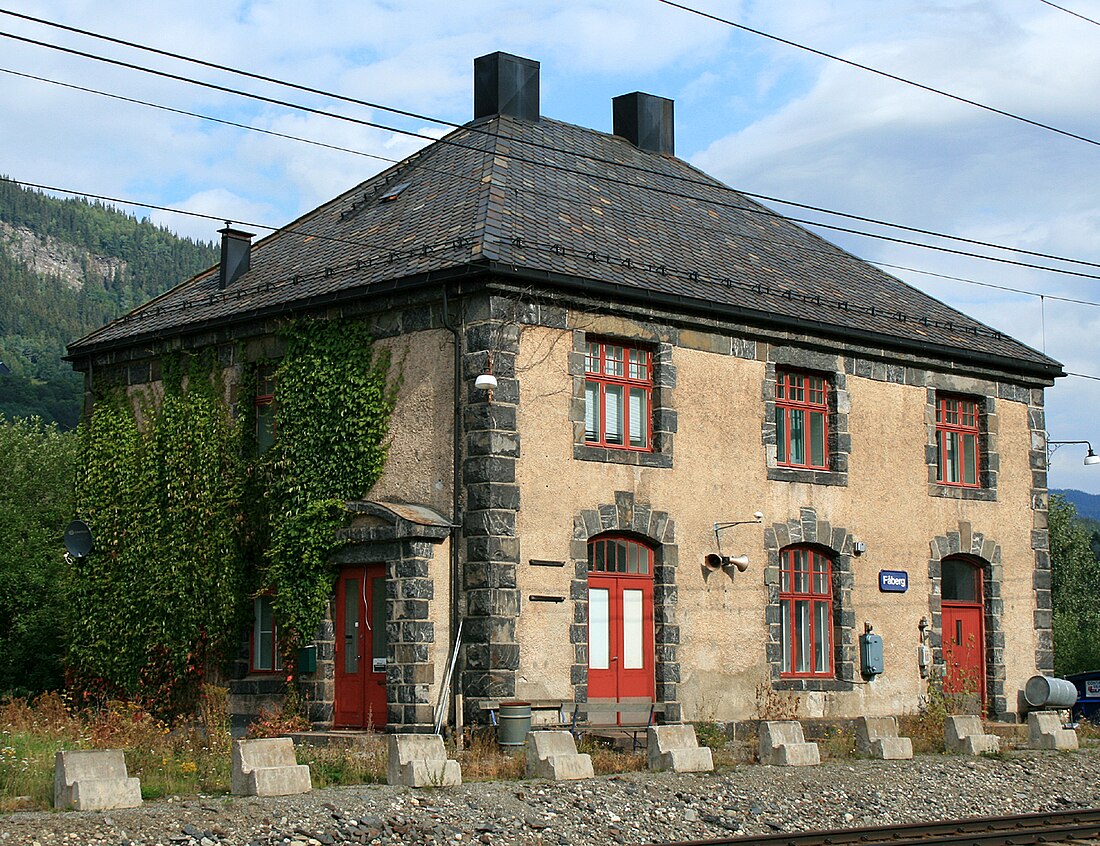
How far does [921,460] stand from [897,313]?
261 centimetres

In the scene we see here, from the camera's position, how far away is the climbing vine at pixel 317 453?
21359 mm

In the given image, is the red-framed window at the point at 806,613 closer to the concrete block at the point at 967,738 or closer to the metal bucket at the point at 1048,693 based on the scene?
the concrete block at the point at 967,738

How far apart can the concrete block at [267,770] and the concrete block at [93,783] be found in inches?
41.2

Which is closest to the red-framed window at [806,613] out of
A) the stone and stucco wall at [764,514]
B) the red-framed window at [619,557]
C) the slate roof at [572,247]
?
the stone and stucco wall at [764,514]

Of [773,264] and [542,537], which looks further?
[773,264]

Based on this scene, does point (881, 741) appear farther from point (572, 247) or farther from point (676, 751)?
point (572, 247)

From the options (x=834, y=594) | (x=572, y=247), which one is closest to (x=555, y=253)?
(x=572, y=247)

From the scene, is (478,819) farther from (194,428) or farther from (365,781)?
(194,428)

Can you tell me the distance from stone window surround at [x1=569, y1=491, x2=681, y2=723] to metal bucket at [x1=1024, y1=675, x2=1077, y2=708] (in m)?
7.91

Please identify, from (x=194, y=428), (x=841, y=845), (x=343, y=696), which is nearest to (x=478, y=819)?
(x=841, y=845)

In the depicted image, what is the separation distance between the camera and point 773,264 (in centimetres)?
2620

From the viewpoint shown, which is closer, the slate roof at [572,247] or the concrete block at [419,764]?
the concrete block at [419,764]

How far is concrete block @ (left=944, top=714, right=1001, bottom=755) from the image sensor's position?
20797 mm

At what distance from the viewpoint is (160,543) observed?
2423cm
